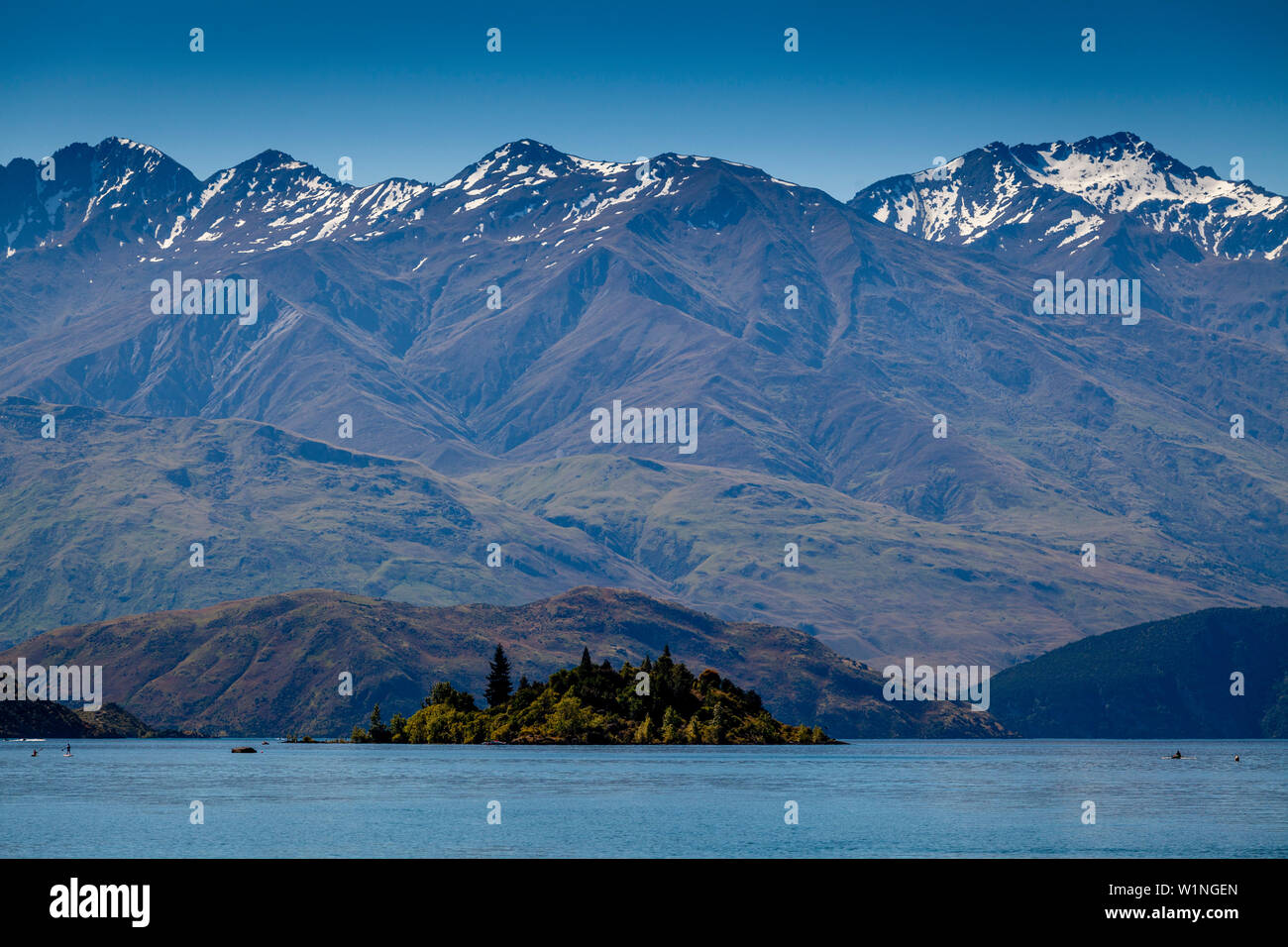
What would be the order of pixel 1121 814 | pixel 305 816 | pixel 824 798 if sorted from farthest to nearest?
pixel 824 798 → pixel 1121 814 → pixel 305 816

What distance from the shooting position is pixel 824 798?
7229 inches

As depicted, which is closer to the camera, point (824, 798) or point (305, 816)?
point (305, 816)

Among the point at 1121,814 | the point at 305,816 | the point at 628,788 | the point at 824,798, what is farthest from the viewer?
the point at 628,788
